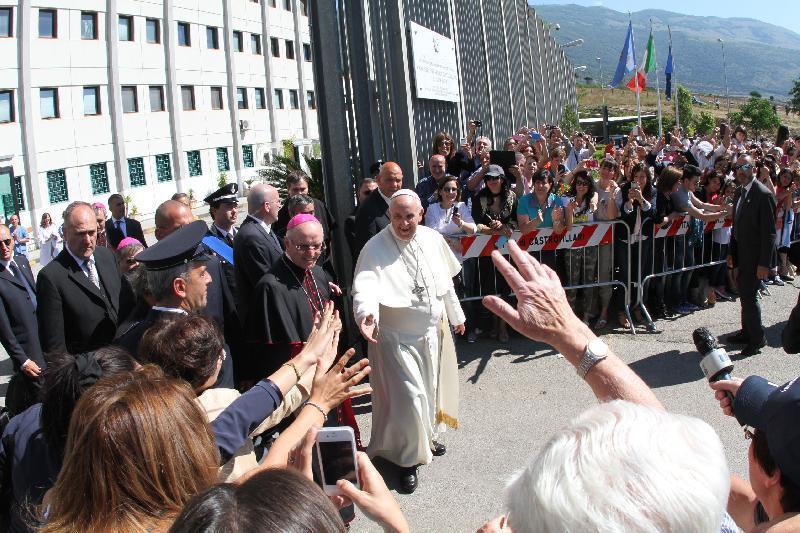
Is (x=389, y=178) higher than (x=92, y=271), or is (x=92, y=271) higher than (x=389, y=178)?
(x=389, y=178)

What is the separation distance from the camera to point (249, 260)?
5156mm

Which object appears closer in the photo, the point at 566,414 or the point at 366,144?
the point at 566,414

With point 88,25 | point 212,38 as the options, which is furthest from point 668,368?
point 212,38

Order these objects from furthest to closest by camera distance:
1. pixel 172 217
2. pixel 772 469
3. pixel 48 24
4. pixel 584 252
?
pixel 48 24
pixel 584 252
pixel 172 217
pixel 772 469

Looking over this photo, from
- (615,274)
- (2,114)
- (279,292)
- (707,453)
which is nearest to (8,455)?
(279,292)

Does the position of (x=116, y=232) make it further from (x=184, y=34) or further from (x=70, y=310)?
(x=184, y=34)

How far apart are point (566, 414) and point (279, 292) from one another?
2.79m

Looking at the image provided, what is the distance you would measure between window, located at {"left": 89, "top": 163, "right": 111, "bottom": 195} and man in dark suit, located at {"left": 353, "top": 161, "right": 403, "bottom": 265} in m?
33.1

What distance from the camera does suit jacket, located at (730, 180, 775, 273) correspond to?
6.50 metres

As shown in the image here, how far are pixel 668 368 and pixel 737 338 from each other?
106 cm

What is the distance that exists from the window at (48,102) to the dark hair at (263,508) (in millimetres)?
36319

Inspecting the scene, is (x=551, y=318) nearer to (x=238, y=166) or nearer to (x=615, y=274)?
(x=615, y=274)

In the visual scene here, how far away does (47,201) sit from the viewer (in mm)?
32906

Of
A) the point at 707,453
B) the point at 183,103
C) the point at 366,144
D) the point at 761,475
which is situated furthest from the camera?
the point at 183,103
